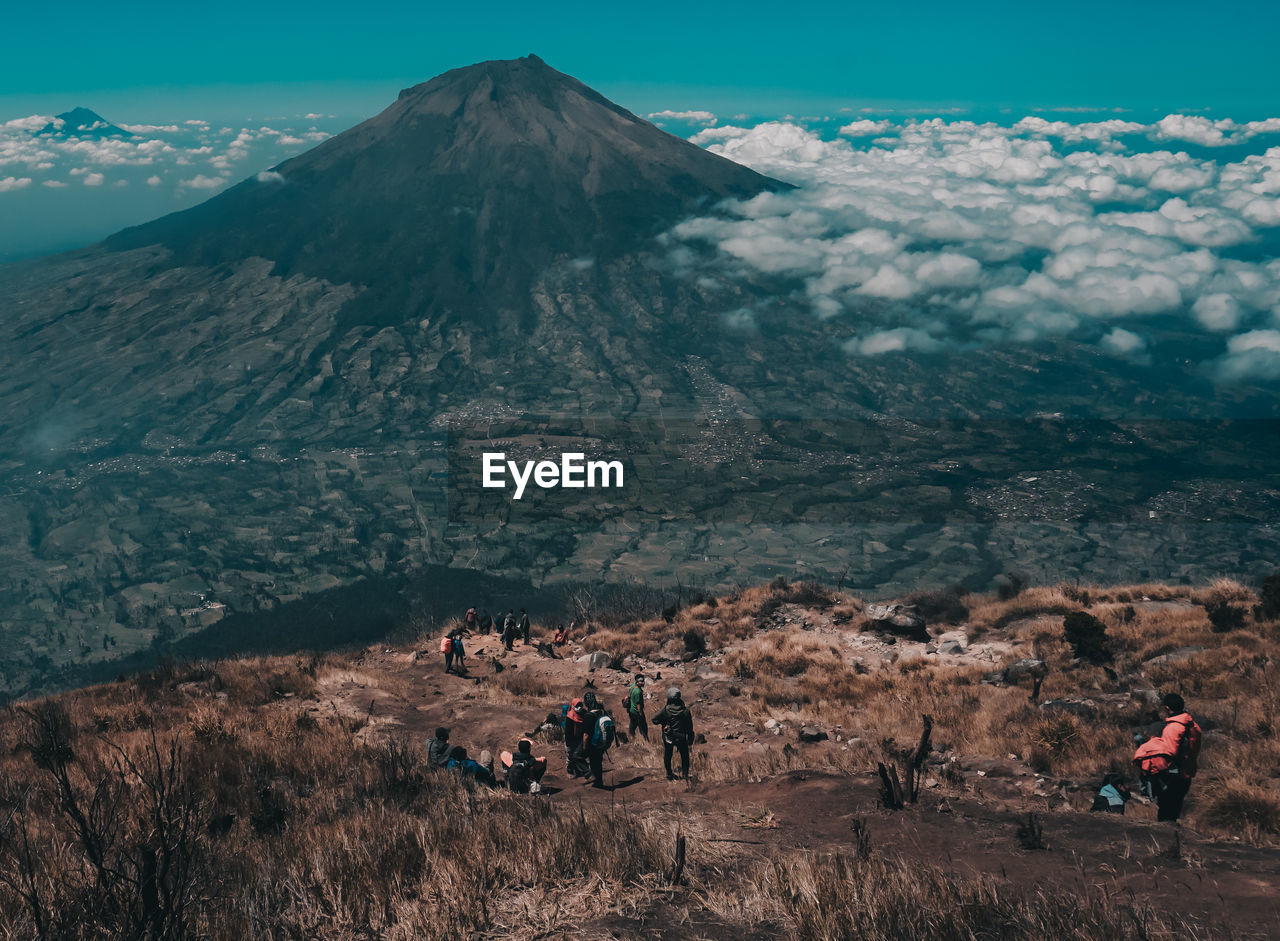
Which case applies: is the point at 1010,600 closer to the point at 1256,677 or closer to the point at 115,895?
the point at 1256,677

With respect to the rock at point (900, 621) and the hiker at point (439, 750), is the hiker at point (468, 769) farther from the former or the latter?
the rock at point (900, 621)

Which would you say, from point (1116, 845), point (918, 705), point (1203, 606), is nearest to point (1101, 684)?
point (918, 705)

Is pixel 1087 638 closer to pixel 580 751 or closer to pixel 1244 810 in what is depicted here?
pixel 1244 810

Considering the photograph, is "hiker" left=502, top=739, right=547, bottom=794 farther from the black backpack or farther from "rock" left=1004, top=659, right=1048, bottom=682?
"rock" left=1004, top=659, right=1048, bottom=682

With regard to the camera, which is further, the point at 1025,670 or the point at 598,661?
the point at 598,661

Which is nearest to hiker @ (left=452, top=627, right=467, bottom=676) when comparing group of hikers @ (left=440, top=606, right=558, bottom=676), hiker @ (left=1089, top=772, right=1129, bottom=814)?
group of hikers @ (left=440, top=606, right=558, bottom=676)

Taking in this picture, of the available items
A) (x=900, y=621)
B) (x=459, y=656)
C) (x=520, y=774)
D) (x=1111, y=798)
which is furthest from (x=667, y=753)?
(x=900, y=621)
